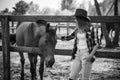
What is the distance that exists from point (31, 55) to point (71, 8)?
77590 millimetres

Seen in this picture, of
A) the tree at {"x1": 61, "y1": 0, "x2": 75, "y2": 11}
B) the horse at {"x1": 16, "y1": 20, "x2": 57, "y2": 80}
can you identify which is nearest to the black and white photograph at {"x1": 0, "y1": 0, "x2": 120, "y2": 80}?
the horse at {"x1": 16, "y1": 20, "x2": 57, "y2": 80}

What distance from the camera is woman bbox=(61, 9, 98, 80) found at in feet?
10.5

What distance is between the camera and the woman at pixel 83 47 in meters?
3.21

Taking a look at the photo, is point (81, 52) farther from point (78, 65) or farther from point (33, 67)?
point (33, 67)

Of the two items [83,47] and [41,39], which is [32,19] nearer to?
[41,39]

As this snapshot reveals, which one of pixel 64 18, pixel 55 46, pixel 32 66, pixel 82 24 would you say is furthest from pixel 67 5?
pixel 82 24

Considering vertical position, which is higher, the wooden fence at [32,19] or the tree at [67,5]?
the wooden fence at [32,19]

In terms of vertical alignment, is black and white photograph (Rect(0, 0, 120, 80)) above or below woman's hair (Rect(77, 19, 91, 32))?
below

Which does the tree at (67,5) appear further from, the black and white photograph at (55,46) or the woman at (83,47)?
the woman at (83,47)

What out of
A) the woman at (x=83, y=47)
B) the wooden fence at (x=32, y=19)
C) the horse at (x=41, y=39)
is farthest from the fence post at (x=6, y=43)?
the woman at (x=83, y=47)

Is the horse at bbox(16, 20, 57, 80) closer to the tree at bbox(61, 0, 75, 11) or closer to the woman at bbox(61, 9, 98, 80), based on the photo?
the woman at bbox(61, 9, 98, 80)

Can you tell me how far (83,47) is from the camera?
3.30 metres

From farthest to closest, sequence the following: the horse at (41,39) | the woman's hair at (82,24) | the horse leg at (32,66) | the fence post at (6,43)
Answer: the horse leg at (32,66), the fence post at (6,43), the horse at (41,39), the woman's hair at (82,24)

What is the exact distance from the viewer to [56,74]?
5789 millimetres
